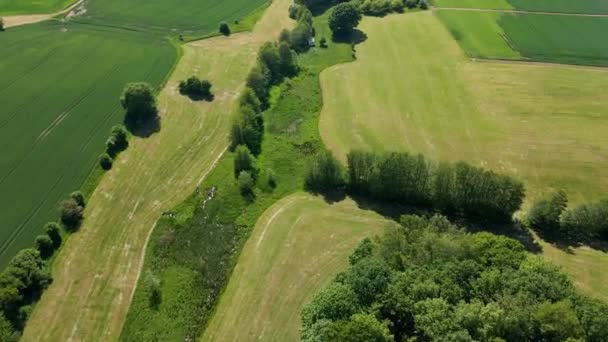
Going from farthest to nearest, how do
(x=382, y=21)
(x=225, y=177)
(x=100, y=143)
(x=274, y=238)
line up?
(x=382, y=21), (x=100, y=143), (x=225, y=177), (x=274, y=238)

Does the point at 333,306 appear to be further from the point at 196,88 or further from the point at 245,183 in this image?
the point at 196,88

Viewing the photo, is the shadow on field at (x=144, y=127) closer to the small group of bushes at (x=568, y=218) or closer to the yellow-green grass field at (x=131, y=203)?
the yellow-green grass field at (x=131, y=203)

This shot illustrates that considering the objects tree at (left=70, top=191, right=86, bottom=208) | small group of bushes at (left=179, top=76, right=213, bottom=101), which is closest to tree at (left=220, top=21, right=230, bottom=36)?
small group of bushes at (left=179, top=76, right=213, bottom=101)

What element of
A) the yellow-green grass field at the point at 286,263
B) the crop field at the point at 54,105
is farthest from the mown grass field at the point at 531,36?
the crop field at the point at 54,105

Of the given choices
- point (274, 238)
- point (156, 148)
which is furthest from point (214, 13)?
point (274, 238)

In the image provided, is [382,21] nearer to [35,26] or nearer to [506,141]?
[506,141]

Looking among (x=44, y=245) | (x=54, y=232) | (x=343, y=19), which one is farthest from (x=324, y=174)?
(x=343, y=19)
